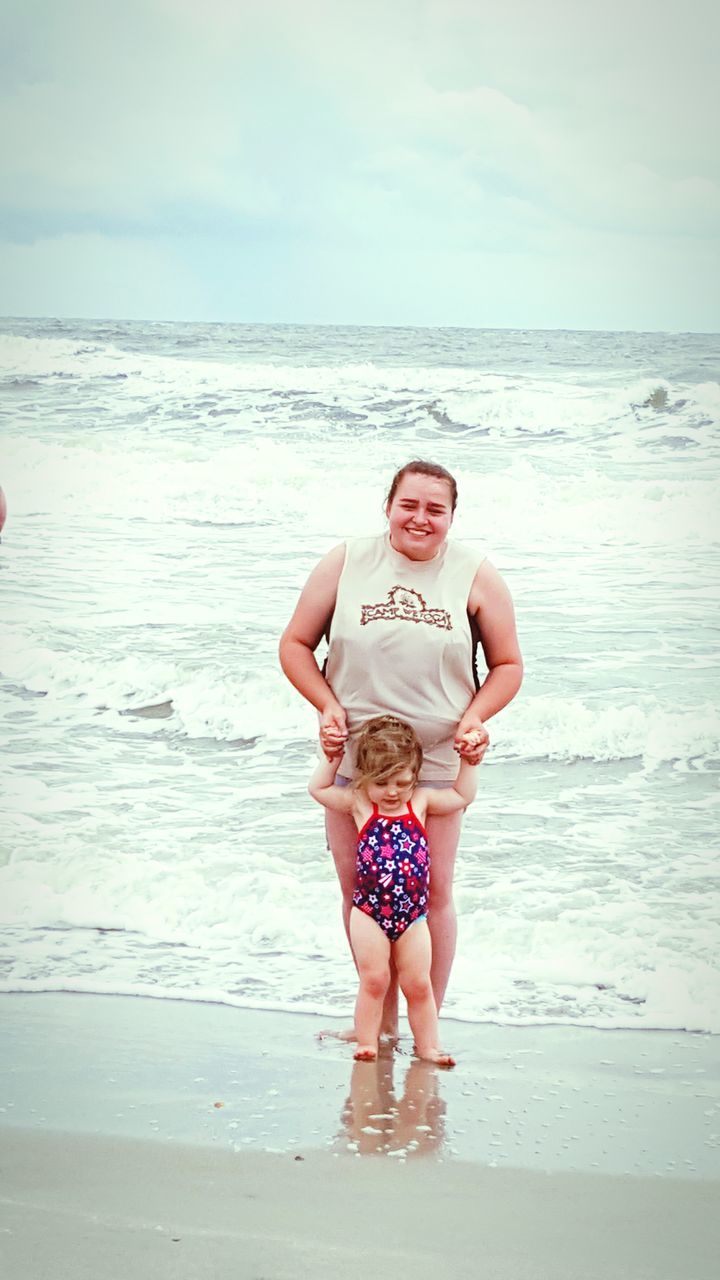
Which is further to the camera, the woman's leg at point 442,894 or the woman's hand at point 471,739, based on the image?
the woman's leg at point 442,894

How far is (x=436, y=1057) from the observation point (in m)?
2.46

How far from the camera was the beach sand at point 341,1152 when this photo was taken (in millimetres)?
1760

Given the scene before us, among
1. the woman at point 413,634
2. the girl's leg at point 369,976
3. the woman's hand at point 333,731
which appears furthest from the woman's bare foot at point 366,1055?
the woman's hand at point 333,731

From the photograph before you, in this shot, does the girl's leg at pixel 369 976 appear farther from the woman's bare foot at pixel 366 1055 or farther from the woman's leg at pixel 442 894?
the woman's leg at pixel 442 894

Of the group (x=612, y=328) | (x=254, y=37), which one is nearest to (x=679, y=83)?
(x=612, y=328)

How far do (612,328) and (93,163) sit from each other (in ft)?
9.54

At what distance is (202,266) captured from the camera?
24.7 feet

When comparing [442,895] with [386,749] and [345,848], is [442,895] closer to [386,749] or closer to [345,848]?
[345,848]

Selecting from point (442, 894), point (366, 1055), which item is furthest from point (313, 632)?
point (366, 1055)

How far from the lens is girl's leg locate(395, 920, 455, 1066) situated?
7.89 feet

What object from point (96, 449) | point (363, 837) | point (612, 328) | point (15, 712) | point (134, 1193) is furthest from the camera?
point (96, 449)

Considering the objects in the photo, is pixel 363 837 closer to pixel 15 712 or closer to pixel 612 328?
pixel 15 712

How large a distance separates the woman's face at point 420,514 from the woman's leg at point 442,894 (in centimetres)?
48

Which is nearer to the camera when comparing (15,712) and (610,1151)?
(610,1151)
